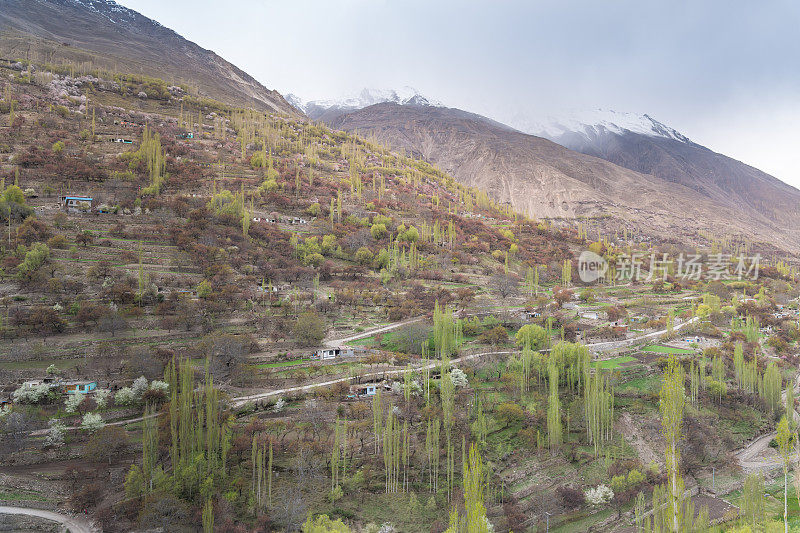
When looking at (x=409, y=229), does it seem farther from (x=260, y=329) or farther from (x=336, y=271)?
(x=260, y=329)

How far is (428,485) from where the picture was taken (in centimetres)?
2634

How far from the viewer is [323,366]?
3500 centimetres

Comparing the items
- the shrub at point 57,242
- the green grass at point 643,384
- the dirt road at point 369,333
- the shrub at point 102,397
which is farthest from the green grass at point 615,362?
the shrub at point 57,242

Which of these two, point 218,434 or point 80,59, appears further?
point 80,59

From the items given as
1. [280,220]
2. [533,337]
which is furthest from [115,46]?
[533,337]

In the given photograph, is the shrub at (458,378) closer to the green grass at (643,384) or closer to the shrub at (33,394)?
the green grass at (643,384)

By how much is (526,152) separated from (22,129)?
162162 mm

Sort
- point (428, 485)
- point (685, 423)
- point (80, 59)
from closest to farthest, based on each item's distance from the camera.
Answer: point (428, 485) → point (685, 423) → point (80, 59)

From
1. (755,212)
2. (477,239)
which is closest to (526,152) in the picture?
(755,212)

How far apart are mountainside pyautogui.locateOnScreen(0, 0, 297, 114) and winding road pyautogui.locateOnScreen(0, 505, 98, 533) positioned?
93.9 meters

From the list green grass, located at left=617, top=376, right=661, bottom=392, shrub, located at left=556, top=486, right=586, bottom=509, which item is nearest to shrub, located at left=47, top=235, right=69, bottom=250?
shrub, located at left=556, top=486, right=586, bottom=509

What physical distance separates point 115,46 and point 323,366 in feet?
423

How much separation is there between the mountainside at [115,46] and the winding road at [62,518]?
93.9 meters

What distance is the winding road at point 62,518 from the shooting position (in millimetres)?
20291
